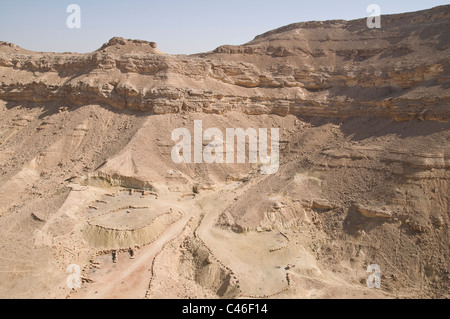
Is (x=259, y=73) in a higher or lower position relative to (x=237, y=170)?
higher

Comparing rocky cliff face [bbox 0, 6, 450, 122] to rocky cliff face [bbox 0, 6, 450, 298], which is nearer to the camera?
rocky cliff face [bbox 0, 6, 450, 298]

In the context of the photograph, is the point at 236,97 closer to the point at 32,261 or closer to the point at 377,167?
the point at 377,167

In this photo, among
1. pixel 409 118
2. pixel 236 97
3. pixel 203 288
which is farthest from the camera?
pixel 236 97

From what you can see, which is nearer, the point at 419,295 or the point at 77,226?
the point at 419,295

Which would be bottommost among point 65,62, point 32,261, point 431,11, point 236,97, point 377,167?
point 32,261

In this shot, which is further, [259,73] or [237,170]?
[259,73]

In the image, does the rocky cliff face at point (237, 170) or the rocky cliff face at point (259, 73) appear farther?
the rocky cliff face at point (259, 73)

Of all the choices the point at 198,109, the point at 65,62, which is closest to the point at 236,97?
the point at 198,109

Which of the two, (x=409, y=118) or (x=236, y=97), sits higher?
(x=236, y=97)
